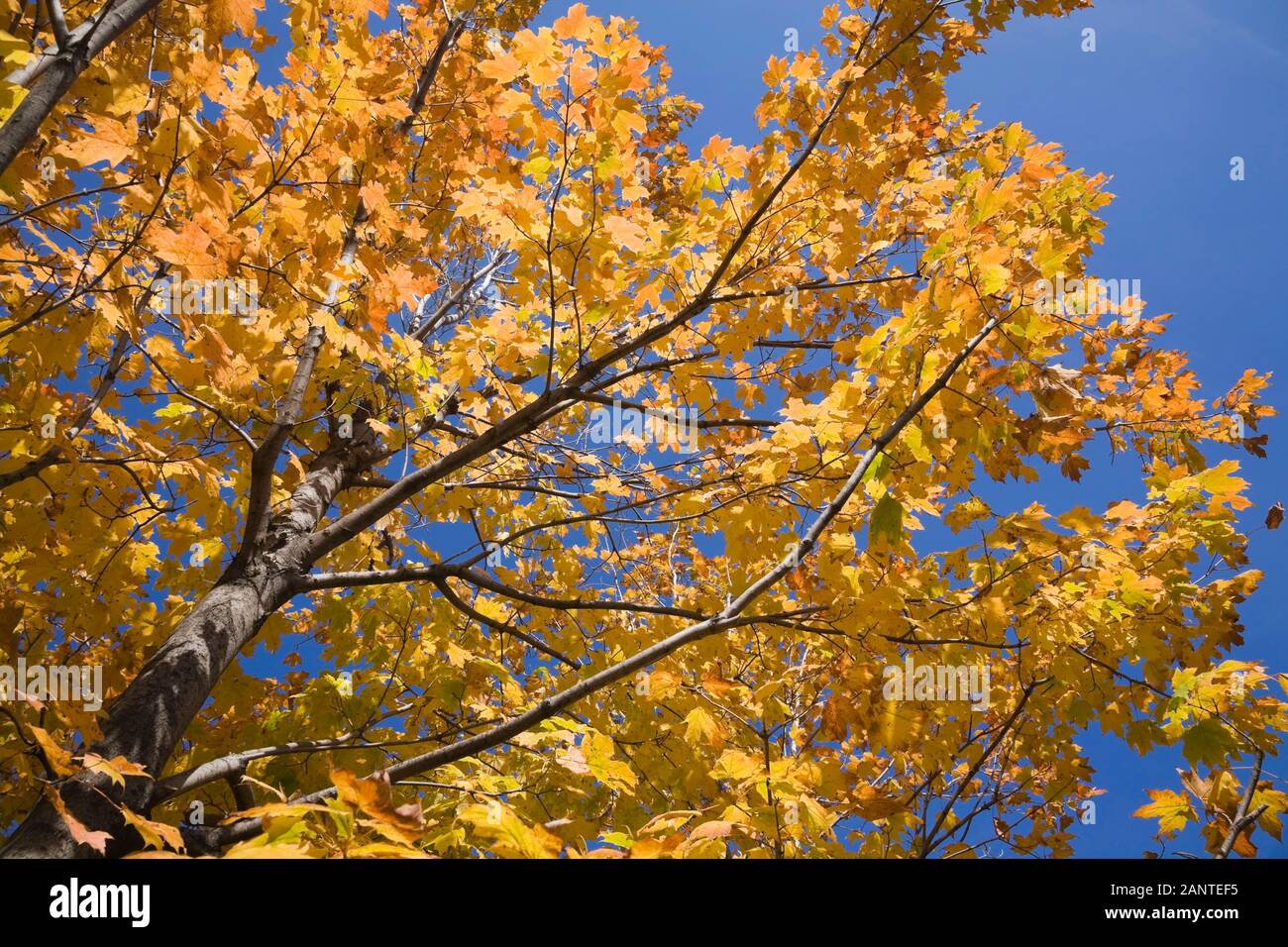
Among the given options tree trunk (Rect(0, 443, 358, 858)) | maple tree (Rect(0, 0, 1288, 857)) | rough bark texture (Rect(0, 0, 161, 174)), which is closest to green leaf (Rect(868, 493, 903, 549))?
maple tree (Rect(0, 0, 1288, 857))

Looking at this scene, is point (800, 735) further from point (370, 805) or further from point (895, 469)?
point (370, 805)

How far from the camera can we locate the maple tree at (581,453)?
2109 millimetres

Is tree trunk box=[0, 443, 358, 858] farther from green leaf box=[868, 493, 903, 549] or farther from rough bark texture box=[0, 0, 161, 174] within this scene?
green leaf box=[868, 493, 903, 549]

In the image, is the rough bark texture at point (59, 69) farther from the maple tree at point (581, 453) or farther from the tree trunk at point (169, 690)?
the tree trunk at point (169, 690)

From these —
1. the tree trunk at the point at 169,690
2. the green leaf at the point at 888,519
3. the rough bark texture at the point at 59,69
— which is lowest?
the tree trunk at the point at 169,690

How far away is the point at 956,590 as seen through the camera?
284 cm

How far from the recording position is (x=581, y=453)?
400 cm

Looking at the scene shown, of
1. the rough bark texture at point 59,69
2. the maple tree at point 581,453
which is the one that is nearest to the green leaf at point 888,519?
the maple tree at point 581,453

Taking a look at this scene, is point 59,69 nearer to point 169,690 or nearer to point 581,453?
point 169,690

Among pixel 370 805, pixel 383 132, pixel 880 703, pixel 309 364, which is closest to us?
pixel 370 805

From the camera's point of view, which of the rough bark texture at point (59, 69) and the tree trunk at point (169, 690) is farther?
the tree trunk at point (169, 690)

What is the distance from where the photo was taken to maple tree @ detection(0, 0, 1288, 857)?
6.92 feet
